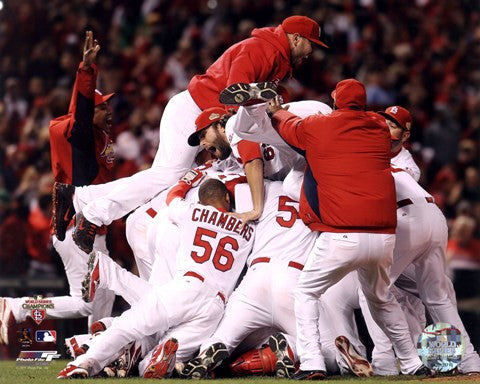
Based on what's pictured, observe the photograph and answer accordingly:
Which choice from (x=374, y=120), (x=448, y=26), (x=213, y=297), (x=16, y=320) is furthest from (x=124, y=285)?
(x=448, y=26)

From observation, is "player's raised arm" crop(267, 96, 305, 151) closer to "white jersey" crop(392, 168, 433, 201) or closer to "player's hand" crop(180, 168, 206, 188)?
"white jersey" crop(392, 168, 433, 201)

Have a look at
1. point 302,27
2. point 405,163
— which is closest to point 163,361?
point 405,163

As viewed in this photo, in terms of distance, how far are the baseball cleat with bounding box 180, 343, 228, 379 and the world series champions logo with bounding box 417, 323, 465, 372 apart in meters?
1.13

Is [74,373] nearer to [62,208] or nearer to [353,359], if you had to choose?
[353,359]

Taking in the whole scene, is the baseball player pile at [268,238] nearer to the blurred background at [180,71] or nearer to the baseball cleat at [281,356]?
the baseball cleat at [281,356]

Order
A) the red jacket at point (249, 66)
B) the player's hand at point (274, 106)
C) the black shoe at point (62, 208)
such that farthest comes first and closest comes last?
the black shoe at point (62, 208) → the red jacket at point (249, 66) → the player's hand at point (274, 106)

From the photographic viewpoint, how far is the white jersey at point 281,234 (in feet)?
20.5

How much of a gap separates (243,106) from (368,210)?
2.92 feet

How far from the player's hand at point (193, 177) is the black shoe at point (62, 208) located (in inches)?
33.2

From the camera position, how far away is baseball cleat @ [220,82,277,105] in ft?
18.5

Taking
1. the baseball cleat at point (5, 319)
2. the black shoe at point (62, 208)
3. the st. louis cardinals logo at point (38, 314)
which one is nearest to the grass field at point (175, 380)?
the st. louis cardinals logo at point (38, 314)

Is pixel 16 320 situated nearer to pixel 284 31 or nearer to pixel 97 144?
pixel 97 144

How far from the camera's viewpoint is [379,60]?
12359mm

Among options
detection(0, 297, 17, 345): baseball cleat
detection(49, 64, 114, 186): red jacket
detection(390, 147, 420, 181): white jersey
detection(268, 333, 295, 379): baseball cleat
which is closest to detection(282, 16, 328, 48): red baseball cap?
detection(390, 147, 420, 181): white jersey
